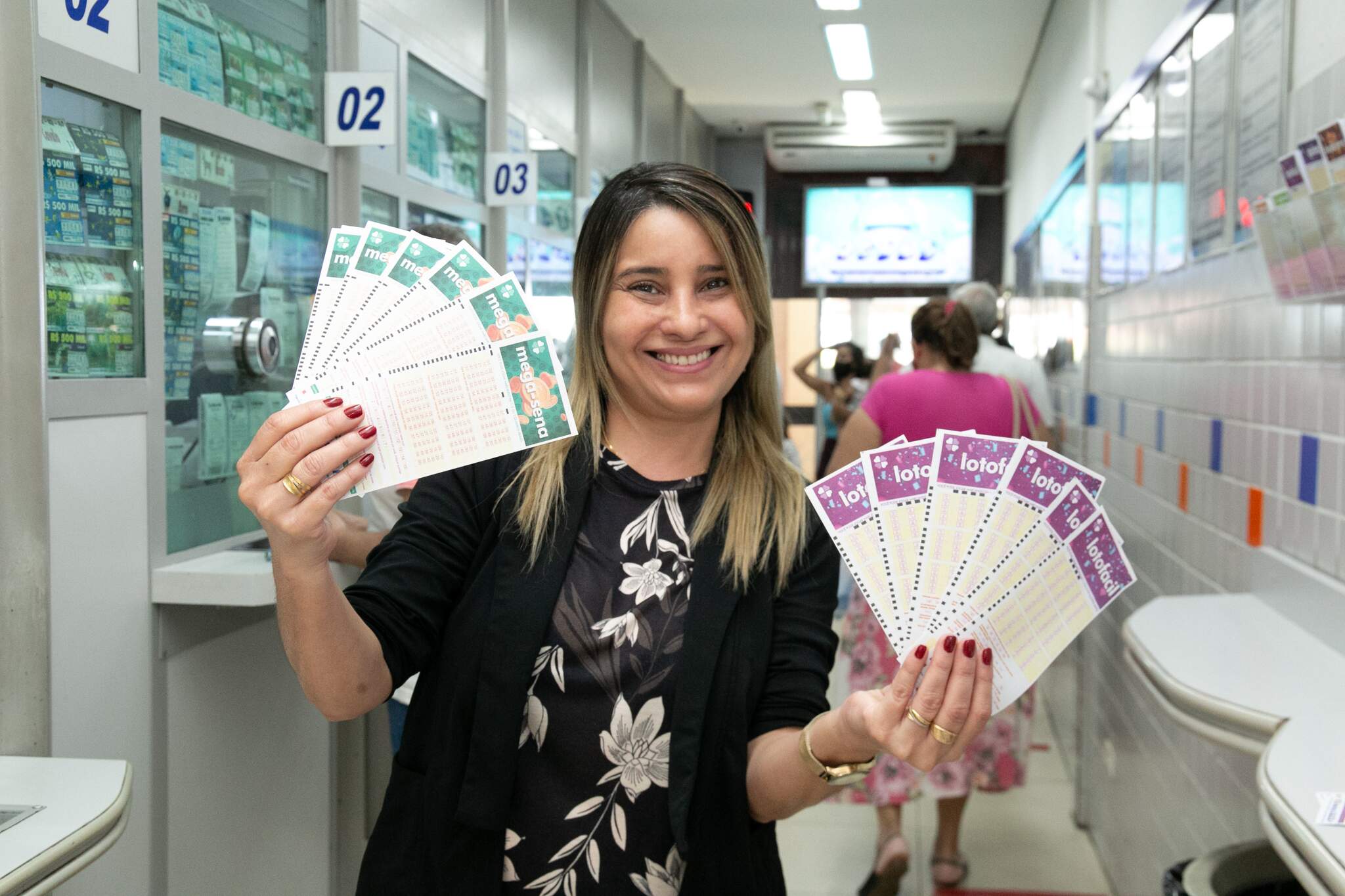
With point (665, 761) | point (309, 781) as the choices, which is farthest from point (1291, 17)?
point (309, 781)

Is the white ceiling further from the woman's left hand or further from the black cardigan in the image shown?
the woman's left hand

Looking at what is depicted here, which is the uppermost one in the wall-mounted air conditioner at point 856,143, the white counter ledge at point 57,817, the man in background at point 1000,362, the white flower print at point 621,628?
the wall-mounted air conditioner at point 856,143

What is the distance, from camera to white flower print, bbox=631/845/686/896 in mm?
1396

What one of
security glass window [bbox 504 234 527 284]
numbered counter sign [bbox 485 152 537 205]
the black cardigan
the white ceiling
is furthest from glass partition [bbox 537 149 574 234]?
the black cardigan

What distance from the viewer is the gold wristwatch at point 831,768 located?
4.27ft

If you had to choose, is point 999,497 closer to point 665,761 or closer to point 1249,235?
point 665,761

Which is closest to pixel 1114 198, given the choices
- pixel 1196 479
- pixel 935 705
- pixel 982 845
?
pixel 1196 479

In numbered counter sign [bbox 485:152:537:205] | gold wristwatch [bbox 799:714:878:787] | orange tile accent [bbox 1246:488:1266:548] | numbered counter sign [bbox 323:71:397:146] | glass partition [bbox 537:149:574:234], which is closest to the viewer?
gold wristwatch [bbox 799:714:878:787]

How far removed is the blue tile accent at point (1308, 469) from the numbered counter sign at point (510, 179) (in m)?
3.13

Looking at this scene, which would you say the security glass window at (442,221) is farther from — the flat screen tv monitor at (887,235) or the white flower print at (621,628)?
the flat screen tv monitor at (887,235)

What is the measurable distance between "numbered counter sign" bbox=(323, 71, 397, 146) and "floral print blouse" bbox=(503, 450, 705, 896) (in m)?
2.02

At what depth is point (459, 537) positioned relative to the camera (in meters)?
1.45

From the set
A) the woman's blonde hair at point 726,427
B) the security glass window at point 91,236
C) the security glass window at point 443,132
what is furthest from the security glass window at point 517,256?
the woman's blonde hair at point 726,427

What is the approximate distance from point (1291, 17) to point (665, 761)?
71.1 inches
